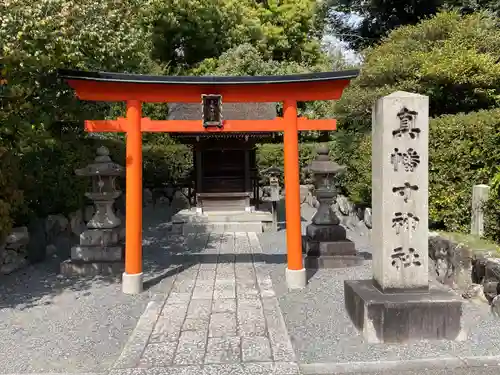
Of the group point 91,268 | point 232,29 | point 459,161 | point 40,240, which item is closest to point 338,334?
point 91,268

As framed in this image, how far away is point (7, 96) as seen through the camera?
5.38m

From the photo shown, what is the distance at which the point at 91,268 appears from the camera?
22.7 ft

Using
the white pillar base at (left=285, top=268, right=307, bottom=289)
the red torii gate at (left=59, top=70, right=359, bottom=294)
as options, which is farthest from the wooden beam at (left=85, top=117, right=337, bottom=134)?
the white pillar base at (left=285, top=268, right=307, bottom=289)

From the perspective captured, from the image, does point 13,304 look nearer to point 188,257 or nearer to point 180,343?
point 180,343

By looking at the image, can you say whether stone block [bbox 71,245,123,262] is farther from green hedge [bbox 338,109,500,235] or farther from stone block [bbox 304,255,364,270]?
green hedge [bbox 338,109,500,235]

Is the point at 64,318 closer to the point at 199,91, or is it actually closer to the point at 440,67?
the point at 199,91

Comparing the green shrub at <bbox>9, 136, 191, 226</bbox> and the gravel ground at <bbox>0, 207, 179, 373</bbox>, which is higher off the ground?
the green shrub at <bbox>9, 136, 191, 226</bbox>

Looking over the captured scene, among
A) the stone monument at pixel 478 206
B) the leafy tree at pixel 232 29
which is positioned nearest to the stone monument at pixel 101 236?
the stone monument at pixel 478 206

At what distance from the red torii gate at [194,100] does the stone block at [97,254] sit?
1.13m

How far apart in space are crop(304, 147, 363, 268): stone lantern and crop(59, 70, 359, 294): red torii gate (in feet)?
4.40

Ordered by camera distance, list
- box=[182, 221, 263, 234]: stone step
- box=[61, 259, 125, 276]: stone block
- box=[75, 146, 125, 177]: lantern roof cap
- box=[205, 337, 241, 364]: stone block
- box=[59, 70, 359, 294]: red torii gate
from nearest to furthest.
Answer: box=[205, 337, 241, 364]: stone block → box=[59, 70, 359, 294]: red torii gate → box=[61, 259, 125, 276]: stone block → box=[75, 146, 125, 177]: lantern roof cap → box=[182, 221, 263, 234]: stone step

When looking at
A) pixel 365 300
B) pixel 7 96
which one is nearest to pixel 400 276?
pixel 365 300

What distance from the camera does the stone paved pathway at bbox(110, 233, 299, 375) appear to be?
11.9ft

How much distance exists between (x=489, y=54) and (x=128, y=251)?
37.6ft
